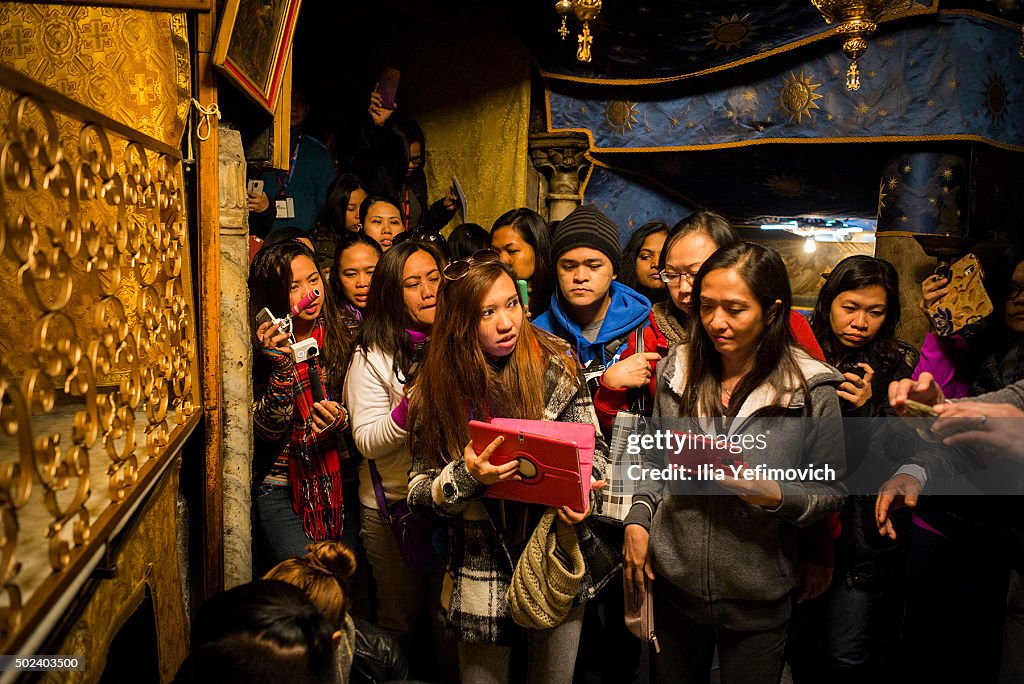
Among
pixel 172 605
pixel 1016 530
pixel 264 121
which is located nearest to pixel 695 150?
pixel 264 121

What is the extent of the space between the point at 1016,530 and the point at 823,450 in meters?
0.68

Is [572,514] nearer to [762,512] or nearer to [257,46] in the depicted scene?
[762,512]

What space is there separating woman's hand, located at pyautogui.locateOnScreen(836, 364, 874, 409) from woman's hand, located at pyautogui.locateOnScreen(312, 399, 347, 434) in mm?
1718

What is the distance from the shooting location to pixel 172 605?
1.99 m

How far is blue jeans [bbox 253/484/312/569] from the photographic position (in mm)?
2646

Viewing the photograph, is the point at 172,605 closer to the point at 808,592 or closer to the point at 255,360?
the point at 255,360

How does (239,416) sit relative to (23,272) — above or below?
below

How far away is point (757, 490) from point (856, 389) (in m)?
0.66

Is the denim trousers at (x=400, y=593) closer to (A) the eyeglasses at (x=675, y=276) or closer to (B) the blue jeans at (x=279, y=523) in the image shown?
(B) the blue jeans at (x=279, y=523)

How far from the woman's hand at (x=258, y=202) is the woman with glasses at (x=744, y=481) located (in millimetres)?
2805

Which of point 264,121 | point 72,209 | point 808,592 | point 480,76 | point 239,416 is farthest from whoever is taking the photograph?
point 480,76

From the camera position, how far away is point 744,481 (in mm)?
1856

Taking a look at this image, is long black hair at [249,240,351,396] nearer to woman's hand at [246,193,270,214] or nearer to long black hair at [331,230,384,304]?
long black hair at [331,230,384,304]

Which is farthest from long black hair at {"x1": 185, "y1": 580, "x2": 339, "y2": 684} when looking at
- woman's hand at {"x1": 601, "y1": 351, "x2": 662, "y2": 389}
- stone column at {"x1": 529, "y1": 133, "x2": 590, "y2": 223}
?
stone column at {"x1": 529, "y1": 133, "x2": 590, "y2": 223}
